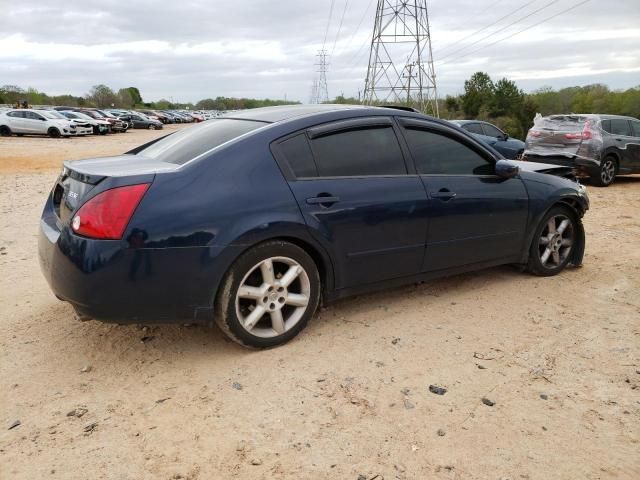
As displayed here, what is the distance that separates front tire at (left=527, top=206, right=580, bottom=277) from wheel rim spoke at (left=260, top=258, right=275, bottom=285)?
8.93 ft

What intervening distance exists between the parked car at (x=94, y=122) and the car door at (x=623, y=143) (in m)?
29.7

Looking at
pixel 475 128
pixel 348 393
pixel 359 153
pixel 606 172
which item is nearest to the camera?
pixel 348 393

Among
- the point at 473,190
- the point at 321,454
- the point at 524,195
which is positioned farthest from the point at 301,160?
the point at 524,195

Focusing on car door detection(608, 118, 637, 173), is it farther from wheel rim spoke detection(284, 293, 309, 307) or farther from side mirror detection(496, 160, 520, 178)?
wheel rim spoke detection(284, 293, 309, 307)

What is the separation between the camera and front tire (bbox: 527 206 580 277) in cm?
501

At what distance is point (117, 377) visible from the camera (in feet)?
10.6

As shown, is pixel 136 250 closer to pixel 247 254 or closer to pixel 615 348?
pixel 247 254

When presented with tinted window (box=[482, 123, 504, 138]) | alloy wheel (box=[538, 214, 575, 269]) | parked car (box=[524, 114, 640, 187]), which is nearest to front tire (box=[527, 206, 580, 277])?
alloy wheel (box=[538, 214, 575, 269])

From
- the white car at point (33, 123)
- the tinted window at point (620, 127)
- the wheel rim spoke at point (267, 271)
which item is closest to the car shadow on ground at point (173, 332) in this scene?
the wheel rim spoke at point (267, 271)

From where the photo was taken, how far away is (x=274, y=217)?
11.0 ft

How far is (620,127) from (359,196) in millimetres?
11248

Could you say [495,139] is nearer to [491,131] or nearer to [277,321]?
[491,131]

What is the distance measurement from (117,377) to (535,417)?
2.37m

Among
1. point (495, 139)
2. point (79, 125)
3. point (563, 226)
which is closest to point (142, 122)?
point (79, 125)
